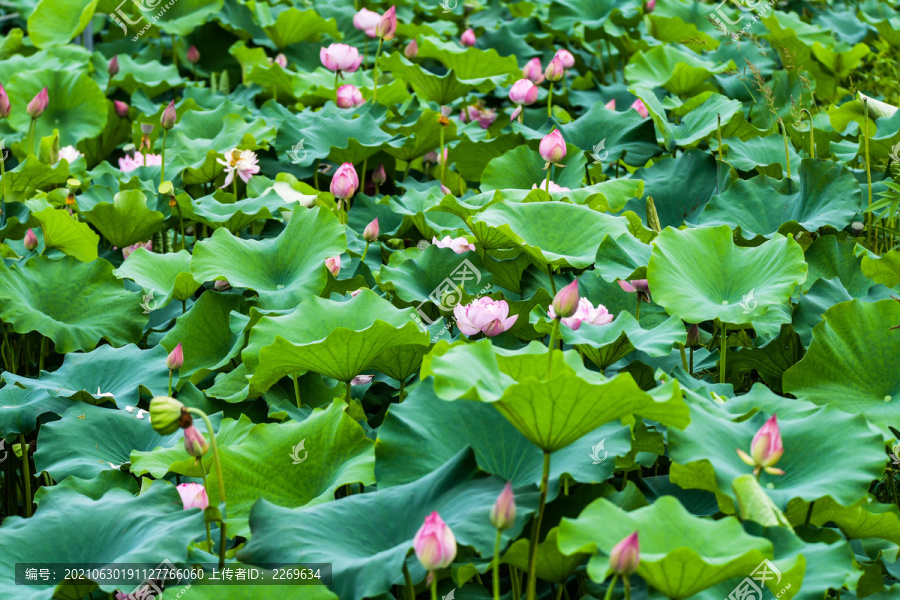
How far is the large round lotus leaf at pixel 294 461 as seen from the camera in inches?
47.4

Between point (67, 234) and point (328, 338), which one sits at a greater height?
point (328, 338)

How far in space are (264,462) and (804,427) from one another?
76 centimetres

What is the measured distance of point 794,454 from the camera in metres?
1.11

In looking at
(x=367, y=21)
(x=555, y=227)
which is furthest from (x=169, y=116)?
(x=555, y=227)

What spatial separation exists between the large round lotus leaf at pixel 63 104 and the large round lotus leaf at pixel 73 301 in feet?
3.45

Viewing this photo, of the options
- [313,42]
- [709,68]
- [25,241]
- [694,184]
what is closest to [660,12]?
[709,68]

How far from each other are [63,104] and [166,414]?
7.03 feet

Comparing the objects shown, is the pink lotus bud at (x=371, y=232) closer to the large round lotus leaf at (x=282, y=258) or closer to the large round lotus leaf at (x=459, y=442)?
the large round lotus leaf at (x=282, y=258)

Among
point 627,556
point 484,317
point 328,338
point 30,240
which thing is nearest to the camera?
point 627,556

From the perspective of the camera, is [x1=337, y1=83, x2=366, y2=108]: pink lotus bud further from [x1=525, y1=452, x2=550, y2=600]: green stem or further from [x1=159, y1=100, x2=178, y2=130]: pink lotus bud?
[x1=525, y1=452, x2=550, y2=600]: green stem

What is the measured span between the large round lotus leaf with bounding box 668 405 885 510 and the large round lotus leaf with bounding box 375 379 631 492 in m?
0.09

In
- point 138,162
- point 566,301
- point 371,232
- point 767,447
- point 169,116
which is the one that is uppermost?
point 566,301

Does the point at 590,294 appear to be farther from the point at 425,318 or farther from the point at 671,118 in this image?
the point at 671,118

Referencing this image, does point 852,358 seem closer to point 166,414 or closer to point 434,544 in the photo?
point 434,544
